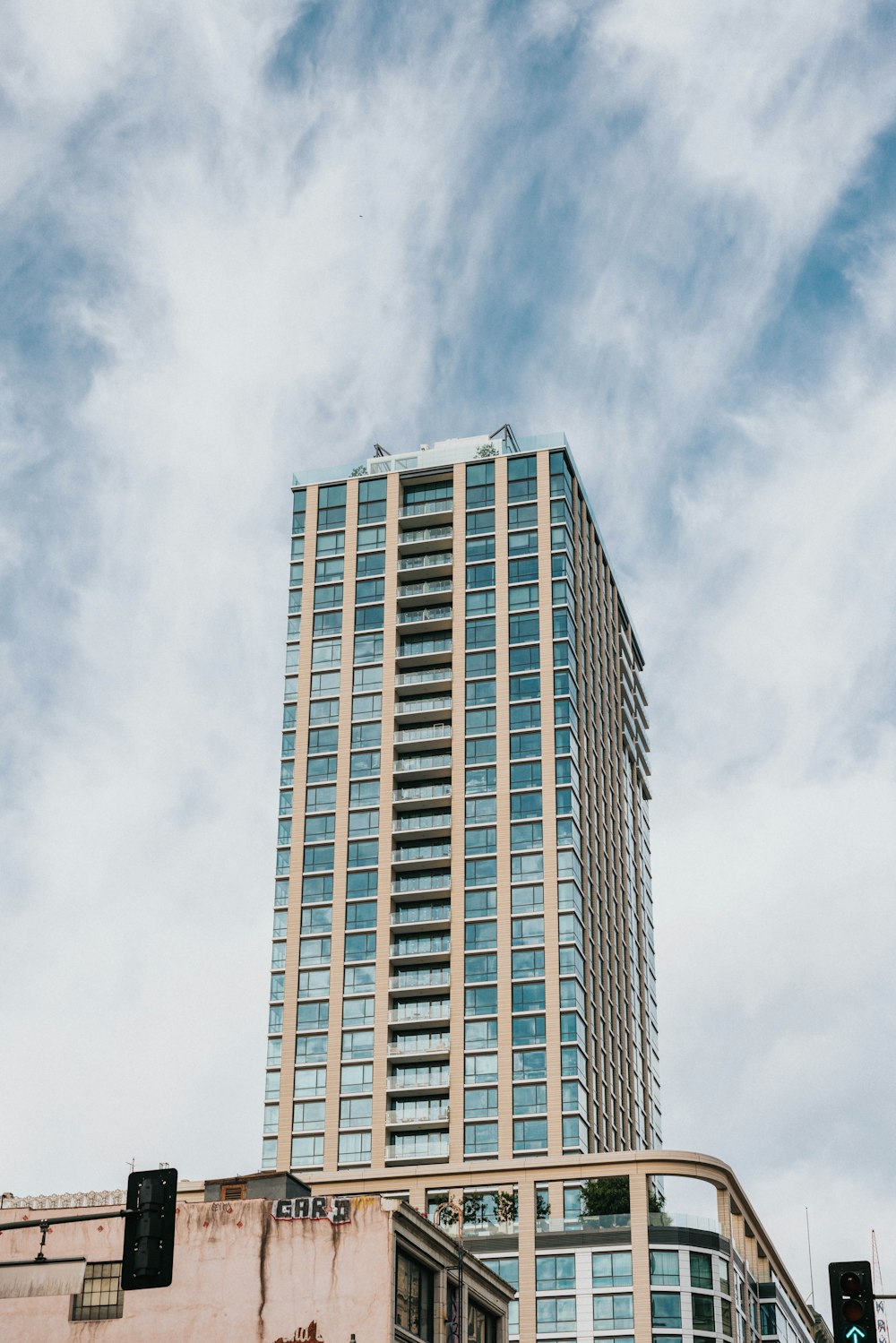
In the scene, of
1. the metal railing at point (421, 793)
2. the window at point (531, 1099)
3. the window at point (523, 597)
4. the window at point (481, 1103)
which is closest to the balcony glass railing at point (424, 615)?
the window at point (523, 597)

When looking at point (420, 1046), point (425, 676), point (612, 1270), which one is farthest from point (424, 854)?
point (612, 1270)

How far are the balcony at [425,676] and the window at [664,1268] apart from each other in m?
48.9

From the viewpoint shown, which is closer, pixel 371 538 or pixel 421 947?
pixel 421 947

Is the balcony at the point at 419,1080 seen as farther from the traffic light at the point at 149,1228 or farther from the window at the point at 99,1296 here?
the traffic light at the point at 149,1228

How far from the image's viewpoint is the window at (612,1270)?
344ft

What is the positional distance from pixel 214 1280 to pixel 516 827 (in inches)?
2713

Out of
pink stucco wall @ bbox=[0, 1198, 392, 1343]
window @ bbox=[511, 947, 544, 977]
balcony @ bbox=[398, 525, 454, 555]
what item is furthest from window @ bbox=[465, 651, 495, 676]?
pink stucco wall @ bbox=[0, 1198, 392, 1343]

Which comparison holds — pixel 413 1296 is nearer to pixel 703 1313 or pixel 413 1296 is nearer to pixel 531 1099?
pixel 703 1313

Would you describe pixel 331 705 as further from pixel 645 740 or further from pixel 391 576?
pixel 645 740

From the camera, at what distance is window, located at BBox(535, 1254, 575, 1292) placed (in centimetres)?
10644

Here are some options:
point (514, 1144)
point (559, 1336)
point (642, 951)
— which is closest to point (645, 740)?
point (642, 951)

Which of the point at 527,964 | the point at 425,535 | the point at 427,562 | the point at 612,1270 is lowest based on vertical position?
the point at 612,1270

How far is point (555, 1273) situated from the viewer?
107 meters

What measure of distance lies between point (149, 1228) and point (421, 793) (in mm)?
107816
